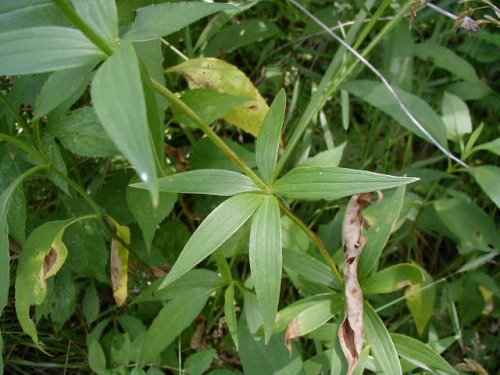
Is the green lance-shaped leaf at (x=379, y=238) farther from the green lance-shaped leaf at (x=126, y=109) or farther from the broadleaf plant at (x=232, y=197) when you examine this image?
the green lance-shaped leaf at (x=126, y=109)

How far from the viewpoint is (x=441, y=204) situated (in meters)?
1.64

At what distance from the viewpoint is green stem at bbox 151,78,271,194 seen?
3.22 ft

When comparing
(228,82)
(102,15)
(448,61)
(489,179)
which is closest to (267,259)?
(102,15)

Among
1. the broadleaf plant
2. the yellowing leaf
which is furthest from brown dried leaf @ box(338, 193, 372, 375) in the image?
the yellowing leaf

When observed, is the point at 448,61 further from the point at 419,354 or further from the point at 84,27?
the point at 84,27

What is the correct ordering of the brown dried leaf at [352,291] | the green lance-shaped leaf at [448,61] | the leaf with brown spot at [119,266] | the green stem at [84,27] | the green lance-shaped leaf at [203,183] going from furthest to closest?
1. the green lance-shaped leaf at [448,61]
2. the leaf with brown spot at [119,266]
3. the brown dried leaf at [352,291]
4. the green lance-shaped leaf at [203,183]
5. the green stem at [84,27]

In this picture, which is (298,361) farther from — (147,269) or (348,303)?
(147,269)

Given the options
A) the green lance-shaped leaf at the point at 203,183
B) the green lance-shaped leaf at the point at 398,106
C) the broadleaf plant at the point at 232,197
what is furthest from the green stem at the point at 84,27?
the green lance-shaped leaf at the point at 398,106

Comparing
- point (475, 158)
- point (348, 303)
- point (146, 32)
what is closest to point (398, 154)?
point (475, 158)

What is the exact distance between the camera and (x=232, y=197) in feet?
3.43

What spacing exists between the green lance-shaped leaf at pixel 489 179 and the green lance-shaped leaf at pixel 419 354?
426mm

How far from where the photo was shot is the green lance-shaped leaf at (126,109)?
0.62 meters

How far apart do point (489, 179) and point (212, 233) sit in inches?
32.2

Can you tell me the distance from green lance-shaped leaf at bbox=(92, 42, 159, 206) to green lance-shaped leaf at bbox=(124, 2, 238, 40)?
0.61 ft
